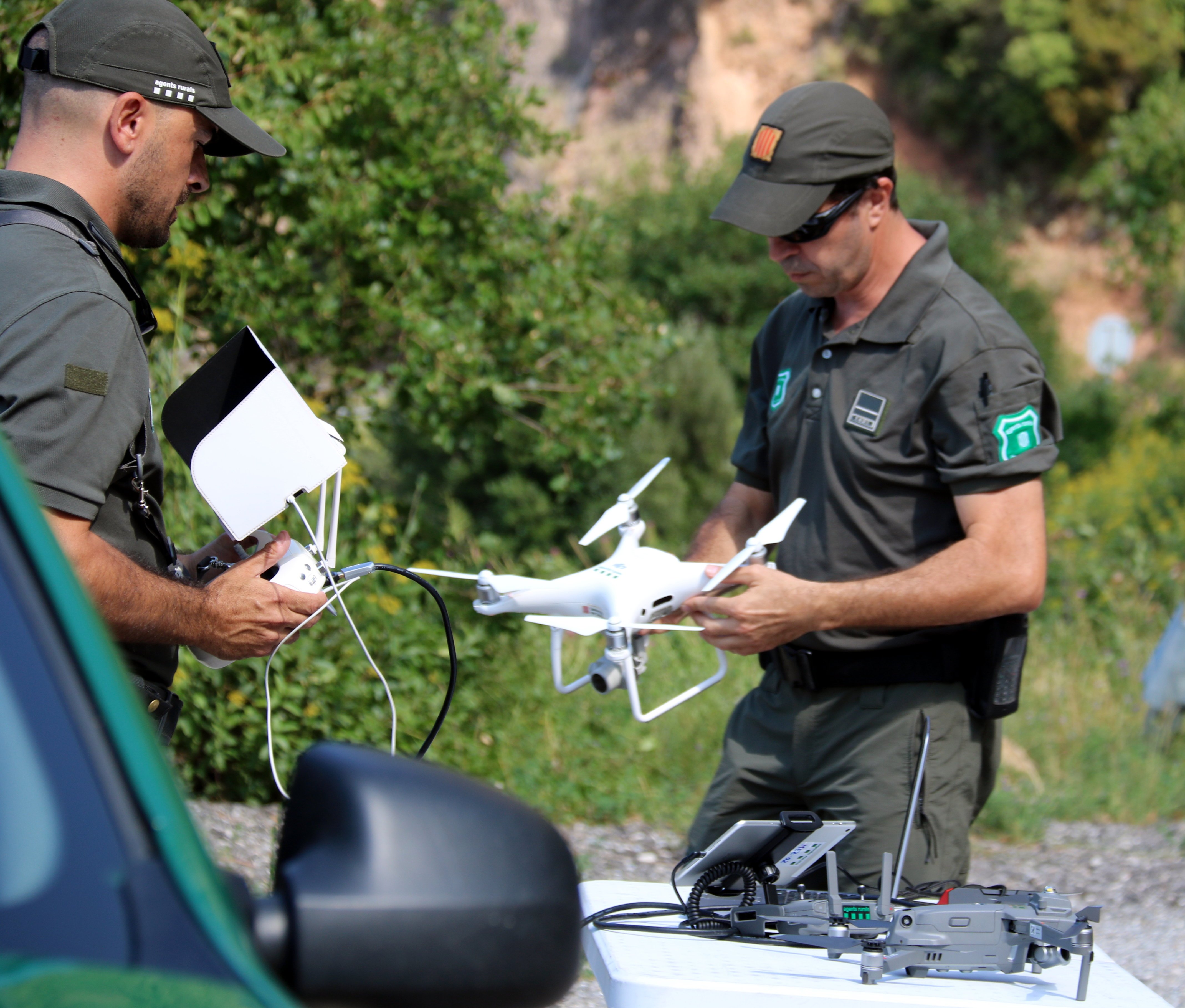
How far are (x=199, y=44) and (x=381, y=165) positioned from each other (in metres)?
2.84

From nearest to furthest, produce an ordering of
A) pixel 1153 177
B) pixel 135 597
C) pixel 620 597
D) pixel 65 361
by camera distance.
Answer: pixel 65 361
pixel 135 597
pixel 620 597
pixel 1153 177

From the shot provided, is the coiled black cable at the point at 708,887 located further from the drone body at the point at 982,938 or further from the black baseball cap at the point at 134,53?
the black baseball cap at the point at 134,53

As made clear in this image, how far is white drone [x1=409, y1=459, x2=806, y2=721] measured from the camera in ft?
6.84

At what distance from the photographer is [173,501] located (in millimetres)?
4281

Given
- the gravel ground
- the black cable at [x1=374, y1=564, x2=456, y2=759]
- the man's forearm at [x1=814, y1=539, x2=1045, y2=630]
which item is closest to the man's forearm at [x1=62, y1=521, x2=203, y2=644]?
the black cable at [x1=374, y1=564, x2=456, y2=759]

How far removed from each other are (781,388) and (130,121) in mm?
1440

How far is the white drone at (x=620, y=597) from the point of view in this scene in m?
2.08

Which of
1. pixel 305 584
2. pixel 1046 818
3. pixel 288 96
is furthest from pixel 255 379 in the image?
pixel 1046 818

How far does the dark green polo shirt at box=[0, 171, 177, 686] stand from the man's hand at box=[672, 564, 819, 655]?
1.02m

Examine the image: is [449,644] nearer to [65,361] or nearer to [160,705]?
[160,705]

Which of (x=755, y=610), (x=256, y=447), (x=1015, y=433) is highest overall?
(x=1015, y=433)

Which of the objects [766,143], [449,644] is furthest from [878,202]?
[449,644]

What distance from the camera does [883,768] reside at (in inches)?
97.3

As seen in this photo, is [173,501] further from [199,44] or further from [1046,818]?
[1046,818]
